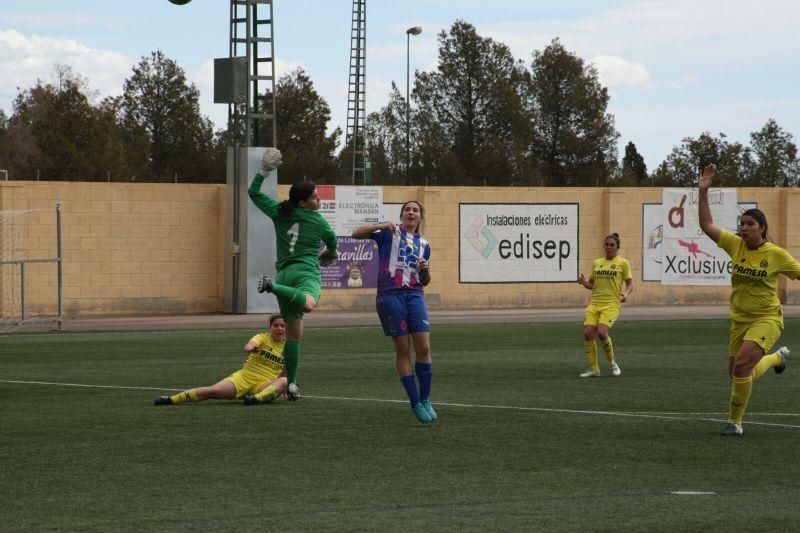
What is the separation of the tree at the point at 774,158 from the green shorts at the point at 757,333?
227 ft

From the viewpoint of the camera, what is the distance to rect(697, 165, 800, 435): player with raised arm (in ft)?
36.3

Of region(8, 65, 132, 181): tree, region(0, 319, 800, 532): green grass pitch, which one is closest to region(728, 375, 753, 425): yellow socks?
region(0, 319, 800, 532): green grass pitch

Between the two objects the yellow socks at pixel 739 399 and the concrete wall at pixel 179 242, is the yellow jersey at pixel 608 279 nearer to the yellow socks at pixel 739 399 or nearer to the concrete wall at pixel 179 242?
the yellow socks at pixel 739 399

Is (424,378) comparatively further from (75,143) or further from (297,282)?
(75,143)

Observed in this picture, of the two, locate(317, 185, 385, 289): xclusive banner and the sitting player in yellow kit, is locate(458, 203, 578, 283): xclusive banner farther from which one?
the sitting player in yellow kit

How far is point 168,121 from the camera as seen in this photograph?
249 feet

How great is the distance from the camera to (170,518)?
23.9ft

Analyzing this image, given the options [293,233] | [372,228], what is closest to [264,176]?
[293,233]

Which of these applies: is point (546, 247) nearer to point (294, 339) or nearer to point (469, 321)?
point (469, 321)

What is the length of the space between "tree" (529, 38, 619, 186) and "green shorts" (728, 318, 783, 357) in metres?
72.3

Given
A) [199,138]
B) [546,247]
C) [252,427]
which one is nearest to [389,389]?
[252,427]

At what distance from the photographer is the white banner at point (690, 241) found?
127 feet

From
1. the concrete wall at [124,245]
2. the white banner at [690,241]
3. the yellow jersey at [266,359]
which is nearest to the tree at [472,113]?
the white banner at [690,241]

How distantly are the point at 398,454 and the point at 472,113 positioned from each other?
7010 centimetres
